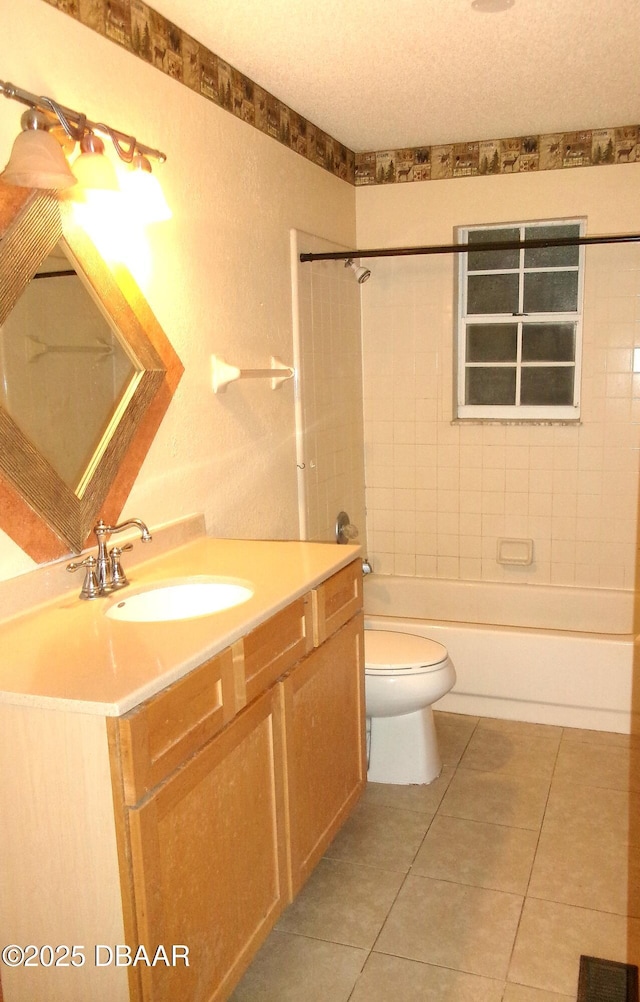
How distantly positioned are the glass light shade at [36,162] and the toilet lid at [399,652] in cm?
175

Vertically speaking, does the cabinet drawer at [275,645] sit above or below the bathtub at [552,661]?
above

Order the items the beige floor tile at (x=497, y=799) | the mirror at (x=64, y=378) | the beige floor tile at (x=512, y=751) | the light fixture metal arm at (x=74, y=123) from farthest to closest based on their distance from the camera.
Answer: the beige floor tile at (x=512, y=751)
the beige floor tile at (x=497, y=799)
the mirror at (x=64, y=378)
the light fixture metal arm at (x=74, y=123)

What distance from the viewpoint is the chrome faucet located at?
6.49ft

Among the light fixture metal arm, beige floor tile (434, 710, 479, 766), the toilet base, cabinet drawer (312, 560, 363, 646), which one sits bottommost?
beige floor tile (434, 710, 479, 766)

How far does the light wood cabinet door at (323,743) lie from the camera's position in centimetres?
202

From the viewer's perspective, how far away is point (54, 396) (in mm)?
1978

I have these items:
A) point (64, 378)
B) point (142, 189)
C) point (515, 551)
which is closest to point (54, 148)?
point (142, 189)

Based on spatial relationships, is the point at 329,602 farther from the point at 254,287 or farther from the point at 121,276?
the point at 254,287

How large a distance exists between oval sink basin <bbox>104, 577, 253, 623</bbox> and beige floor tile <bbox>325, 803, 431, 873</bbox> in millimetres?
881

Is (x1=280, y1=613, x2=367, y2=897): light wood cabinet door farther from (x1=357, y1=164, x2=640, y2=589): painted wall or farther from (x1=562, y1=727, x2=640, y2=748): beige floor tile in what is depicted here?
(x1=357, y1=164, x2=640, y2=589): painted wall

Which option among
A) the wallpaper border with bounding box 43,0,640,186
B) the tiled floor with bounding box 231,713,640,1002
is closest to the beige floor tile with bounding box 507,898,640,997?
the tiled floor with bounding box 231,713,640,1002

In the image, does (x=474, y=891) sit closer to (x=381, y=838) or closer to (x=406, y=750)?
(x=381, y=838)

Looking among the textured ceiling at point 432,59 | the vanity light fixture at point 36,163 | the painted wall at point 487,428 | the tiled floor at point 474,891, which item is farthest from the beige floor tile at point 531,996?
the textured ceiling at point 432,59

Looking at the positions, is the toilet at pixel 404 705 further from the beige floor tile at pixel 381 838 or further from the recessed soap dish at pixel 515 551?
the recessed soap dish at pixel 515 551
